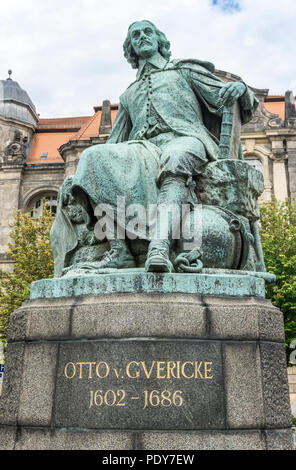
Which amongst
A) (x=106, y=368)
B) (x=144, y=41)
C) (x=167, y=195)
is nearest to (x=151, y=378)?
(x=106, y=368)

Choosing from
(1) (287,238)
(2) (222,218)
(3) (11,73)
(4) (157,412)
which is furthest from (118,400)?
(3) (11,73)

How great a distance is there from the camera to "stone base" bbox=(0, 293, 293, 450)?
346 centimetres

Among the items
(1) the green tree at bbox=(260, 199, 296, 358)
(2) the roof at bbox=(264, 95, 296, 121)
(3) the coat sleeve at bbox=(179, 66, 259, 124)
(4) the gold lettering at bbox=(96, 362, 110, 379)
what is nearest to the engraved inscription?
(4) the gold lettering at bbox=(96, 362, 110, 379)

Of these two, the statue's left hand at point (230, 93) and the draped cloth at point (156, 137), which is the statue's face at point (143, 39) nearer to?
the draped cloth at point (156, 137)

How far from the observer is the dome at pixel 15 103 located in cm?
3737

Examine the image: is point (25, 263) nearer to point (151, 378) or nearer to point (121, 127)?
point (121, 127)

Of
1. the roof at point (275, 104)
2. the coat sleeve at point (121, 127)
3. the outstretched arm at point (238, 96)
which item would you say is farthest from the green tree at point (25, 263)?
the roof at point (275, 104)

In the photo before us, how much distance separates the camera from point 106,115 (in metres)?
31.0

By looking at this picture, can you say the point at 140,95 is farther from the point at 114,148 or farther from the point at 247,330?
the point at 247,330

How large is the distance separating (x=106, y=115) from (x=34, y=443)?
2893 centimetres

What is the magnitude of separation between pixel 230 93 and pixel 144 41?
4.24ft

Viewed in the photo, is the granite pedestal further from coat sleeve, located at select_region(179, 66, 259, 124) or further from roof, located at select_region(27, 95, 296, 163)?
roof, located at select_region(27, 95, 296, 163)

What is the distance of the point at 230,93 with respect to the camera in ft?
16.9

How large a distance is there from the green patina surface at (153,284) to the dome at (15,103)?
3476 centimetres
